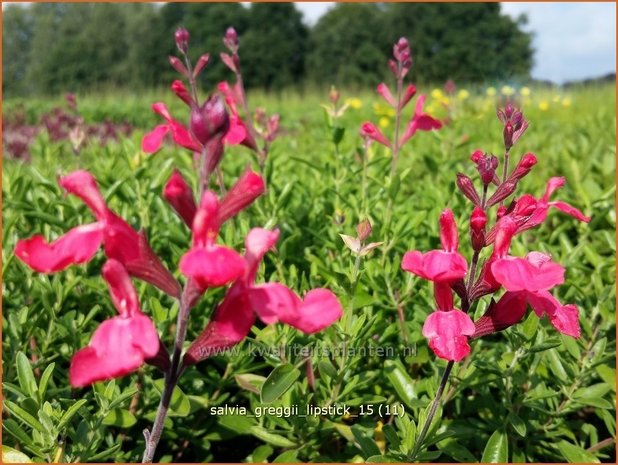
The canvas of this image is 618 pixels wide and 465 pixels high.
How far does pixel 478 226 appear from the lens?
1.19 metres

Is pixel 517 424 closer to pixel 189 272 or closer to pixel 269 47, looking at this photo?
pixel 189 272

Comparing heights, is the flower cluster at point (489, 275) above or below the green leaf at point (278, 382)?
above

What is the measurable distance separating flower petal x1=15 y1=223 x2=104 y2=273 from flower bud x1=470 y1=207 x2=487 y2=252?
685 mm

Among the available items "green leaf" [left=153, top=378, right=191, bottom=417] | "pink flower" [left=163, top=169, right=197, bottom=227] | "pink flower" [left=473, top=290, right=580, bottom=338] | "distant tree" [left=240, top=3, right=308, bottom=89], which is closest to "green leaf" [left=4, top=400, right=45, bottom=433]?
"green leaf" [left=153, top=378, right=191, bottom=417]

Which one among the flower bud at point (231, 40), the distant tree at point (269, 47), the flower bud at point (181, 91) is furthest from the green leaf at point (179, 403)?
the distant tree at point (269, 47)

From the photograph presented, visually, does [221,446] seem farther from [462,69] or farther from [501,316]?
[462,69]

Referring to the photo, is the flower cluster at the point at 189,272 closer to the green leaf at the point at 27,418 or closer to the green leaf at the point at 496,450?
the green leaf at the point at 27,418

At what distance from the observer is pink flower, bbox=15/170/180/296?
3.07 feet

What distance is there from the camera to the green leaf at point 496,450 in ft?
5.11

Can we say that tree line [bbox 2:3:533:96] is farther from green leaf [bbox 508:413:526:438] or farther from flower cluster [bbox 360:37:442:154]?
Result: green leaf [bbox 508:413:526:438]

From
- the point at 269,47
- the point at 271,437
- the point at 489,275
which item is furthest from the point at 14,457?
the point at 269,47

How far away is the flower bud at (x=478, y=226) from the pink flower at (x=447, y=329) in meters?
0.11

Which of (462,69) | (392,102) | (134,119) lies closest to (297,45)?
(462,69)

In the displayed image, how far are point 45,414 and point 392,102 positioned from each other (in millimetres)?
1708
